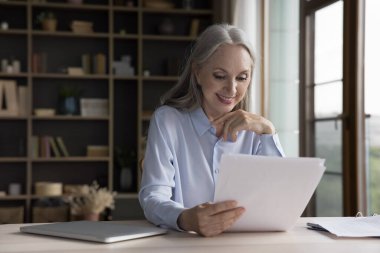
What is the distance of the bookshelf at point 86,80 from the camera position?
18.3 ft

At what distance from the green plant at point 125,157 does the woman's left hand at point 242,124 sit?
3.97 meters

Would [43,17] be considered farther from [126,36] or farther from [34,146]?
[34,146]

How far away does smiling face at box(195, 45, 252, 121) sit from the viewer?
6.05 ft

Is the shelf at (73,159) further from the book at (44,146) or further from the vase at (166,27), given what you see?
the vase at (166,27)

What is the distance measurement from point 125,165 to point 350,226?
4331 millimetres

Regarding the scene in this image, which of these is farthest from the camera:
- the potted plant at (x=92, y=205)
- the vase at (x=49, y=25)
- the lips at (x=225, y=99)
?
the vase at (x=49, y=25)

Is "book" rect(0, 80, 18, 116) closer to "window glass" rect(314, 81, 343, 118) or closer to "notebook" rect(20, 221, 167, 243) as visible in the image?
"window glass" rect(314, 81, 343, 118)

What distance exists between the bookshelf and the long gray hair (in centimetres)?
363

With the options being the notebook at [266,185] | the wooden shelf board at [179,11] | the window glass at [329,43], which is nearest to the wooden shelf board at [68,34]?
the wooden shelf board at [179,11]

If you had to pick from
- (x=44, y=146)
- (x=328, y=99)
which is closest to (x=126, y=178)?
(x=44, y=146)

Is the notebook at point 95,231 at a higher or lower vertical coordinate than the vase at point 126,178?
higher

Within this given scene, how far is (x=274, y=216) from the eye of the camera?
148 cm

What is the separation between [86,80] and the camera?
5879 millimetres

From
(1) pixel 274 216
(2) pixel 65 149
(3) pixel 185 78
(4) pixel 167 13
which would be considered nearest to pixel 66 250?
(1) pixel 274 216
